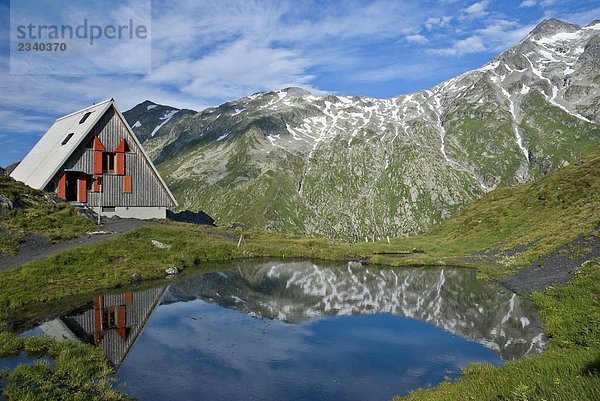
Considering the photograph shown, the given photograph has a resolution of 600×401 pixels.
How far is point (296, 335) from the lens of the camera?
2572 centimetres

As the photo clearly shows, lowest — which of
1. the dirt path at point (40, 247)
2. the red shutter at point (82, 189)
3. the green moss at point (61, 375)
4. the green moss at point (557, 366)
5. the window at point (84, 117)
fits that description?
the green moss at point (61, 375)

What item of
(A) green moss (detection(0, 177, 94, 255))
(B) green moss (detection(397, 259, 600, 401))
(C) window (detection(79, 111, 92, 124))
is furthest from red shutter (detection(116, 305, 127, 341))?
(C) window (detection(79, 111, 92, 124))

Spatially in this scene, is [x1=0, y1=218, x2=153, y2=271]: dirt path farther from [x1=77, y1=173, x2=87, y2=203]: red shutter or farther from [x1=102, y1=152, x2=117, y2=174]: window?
[x1=102, y1=152, x2=117, y2=174]: window

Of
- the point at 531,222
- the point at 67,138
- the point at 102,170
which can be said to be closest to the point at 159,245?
the point at 102,170

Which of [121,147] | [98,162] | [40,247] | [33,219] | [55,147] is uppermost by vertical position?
[55,147]

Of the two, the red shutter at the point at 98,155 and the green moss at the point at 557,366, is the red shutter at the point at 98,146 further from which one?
the green moss at the point at 557,366

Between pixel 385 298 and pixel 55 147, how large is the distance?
189 ft

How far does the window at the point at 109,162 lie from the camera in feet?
208

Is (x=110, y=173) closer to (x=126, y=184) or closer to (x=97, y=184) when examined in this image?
(x=97, y=184)

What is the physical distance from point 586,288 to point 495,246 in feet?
113

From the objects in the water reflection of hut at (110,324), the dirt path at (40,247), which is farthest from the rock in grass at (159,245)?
the water reflection of hut at (110,324)

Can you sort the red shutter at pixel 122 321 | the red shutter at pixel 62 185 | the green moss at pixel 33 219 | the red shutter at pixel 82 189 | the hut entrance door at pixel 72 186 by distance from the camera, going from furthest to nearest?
1. the hut entrance door at pixel 72 186
2. the red shutter at pixel 82 189
3. the red shutter at pixel 62 185
4. the green moss at pixel 33 219
5. the red shutter at pixel 122 321

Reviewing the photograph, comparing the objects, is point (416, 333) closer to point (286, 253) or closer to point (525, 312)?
point (525, 312)

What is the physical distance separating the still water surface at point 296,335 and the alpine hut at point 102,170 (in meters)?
30.2
